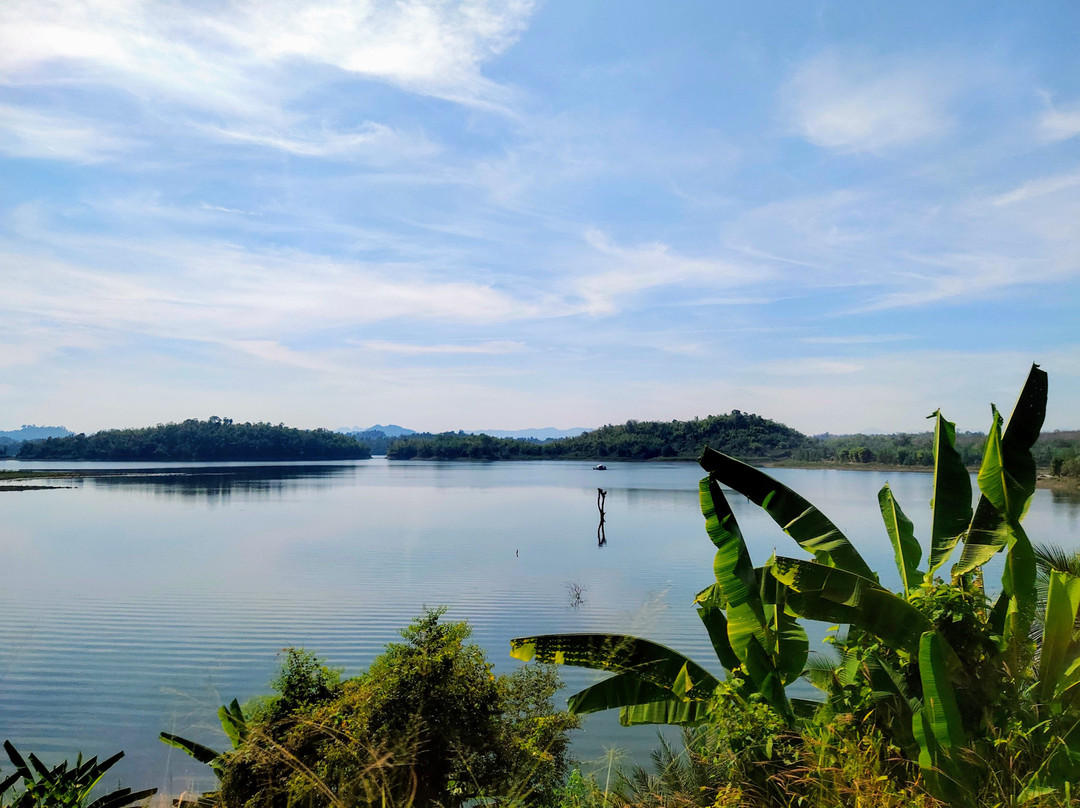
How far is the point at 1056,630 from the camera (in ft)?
12.6

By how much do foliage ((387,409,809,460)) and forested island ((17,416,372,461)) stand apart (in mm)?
26644

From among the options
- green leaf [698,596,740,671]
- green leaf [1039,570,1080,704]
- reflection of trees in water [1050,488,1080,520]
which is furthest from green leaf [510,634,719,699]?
reflection of trees in water [1050,488,1080,520]

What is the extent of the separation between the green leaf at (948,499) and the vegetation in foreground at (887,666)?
0.04 ft

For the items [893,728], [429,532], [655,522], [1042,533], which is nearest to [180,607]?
[429,532]

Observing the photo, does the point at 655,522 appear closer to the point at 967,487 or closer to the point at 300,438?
the point at 967,487

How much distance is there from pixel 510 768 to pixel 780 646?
1.96 metres

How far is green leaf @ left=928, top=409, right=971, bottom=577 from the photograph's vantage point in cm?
455

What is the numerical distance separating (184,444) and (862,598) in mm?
123554

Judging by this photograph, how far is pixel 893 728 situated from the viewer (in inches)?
152

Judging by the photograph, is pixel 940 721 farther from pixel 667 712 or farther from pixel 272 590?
pixel 272 590

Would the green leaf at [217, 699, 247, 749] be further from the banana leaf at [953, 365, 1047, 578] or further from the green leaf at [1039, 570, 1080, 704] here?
the green leaf at [1039, 570, 1080, 704]

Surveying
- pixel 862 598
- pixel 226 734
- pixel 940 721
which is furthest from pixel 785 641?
pixel 226 734

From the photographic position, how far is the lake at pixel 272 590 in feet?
34.1

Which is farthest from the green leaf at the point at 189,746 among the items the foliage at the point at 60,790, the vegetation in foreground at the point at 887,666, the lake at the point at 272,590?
the vegetation in foreground at the point at 887,666
